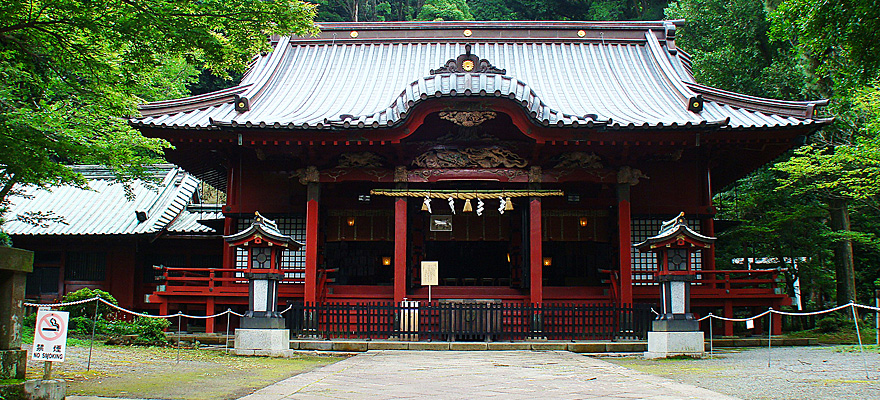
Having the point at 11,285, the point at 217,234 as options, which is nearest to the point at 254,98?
the point at 217,234

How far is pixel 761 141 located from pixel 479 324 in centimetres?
751

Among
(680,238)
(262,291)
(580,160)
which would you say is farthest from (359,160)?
(680,238)

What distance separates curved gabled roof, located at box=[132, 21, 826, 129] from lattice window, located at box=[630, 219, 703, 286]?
267 centimetres

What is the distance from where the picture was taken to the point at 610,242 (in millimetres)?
16844

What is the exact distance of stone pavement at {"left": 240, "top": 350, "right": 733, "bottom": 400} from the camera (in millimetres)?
6715

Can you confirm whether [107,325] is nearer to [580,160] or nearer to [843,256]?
[580,160]

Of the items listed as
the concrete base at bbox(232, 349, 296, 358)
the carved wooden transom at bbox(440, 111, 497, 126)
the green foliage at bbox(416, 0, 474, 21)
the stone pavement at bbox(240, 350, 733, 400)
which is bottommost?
the concrete base at bbox(232, 349, 296, 358)

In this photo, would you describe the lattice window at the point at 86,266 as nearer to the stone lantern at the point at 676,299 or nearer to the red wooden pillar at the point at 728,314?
the stone lantern at the point at 676,299

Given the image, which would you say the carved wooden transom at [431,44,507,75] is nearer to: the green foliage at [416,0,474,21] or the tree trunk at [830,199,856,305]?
the tree trunk at [830,199,856,305]

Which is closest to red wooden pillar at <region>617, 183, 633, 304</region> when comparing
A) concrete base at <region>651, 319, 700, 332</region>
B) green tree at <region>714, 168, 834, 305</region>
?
concrete base at <region>651, 319, 700, 332</region>

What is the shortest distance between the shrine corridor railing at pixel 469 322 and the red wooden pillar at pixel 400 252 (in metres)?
0.46

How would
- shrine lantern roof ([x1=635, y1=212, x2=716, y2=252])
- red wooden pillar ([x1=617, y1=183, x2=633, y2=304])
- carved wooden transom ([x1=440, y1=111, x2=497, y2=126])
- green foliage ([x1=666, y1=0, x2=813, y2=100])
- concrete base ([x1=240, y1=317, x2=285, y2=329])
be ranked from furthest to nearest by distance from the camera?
1. green foliage ([x1=666, y1=0, x2=813, y2=100])
2. red wooden pillar ([x1=617, y1=183, x2=633, y2=304])
3. carved wooden transom ([x1=440, y1=111, x2=497, y2=126])
4. shrine lantern roof ([x1=635, y1=212, x2=716, y2=252])
5. concrete base ([x1=240, y1=317, x2=285, y2=329])

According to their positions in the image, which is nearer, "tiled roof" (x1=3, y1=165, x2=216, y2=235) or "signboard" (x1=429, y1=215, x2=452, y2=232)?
"signboard" (x1=429, y1=215, x2=452, y2=232)

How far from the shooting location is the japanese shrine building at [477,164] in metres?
14.1
